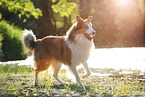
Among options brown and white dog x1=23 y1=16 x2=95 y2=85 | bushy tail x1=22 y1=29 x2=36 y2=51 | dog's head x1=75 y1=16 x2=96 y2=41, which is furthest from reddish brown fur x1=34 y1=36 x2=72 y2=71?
dog's head x1=75 y1=16 x2=96 y2=41

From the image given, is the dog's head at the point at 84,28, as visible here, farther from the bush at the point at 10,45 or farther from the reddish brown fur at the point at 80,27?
the bush at the point at 10,45

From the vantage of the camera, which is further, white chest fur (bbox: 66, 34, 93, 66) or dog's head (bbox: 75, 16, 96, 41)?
white chest fur (bbox: 66, 34, 93, 66)

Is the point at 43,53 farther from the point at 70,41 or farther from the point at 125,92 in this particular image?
the point at 125,92

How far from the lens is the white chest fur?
664 cm

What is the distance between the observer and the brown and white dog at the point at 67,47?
6578 millimetres

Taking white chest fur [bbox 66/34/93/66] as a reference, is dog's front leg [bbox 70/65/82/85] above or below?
below

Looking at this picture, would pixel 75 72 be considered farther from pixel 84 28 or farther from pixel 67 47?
pixel 84 28

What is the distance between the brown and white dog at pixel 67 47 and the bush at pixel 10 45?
772 cm

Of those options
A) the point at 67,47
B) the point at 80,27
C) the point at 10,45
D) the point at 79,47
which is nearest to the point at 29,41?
the point at 67,47

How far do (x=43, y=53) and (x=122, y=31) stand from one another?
32870mm

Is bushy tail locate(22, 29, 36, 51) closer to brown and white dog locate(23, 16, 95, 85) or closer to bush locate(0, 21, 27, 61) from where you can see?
brown and white dog locate(23, 16, 95, 85)

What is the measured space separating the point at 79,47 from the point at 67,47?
12.5 inches

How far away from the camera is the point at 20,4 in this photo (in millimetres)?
15039

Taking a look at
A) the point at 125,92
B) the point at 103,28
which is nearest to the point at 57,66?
the point at 125,92
